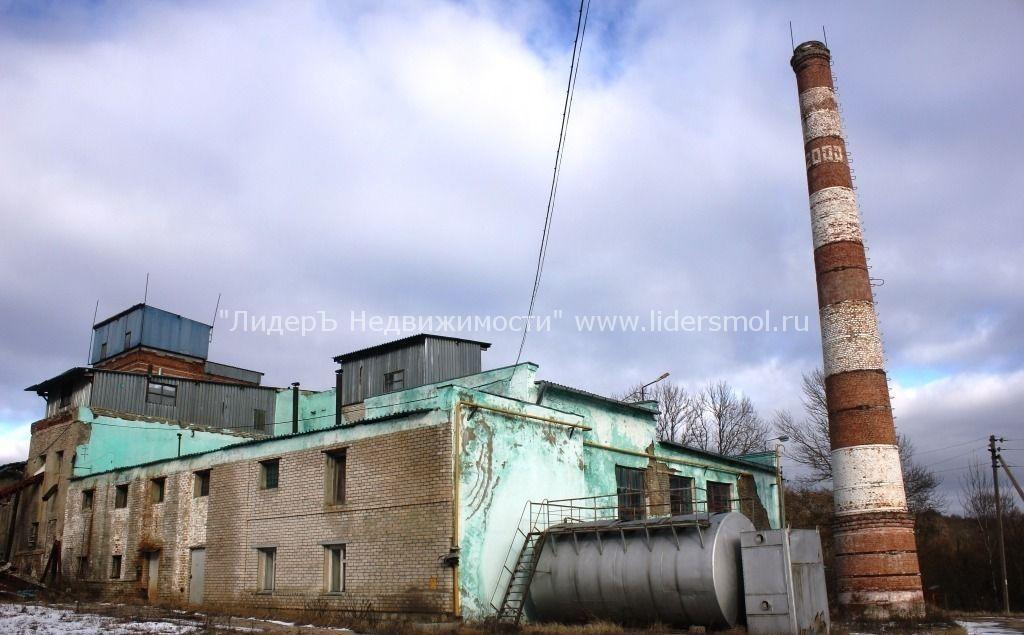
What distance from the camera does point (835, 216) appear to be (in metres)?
23.7

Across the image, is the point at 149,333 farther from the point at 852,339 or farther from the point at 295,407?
the point at 852,339

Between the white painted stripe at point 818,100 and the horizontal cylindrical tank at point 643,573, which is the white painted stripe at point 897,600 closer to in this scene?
the horizontal cylindrical tank at point 643,573

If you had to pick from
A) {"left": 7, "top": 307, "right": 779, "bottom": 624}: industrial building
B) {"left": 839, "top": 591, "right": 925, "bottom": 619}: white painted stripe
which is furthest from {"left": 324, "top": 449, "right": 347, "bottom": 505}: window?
{"left": 839, "top": 591, "right": 925, "bottom": 619}: white painted stripe

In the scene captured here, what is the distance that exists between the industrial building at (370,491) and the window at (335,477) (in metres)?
0.04

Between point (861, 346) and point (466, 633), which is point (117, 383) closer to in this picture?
point (466, 633)

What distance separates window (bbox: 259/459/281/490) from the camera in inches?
830

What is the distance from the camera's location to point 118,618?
17.0 m

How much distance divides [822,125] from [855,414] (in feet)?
29.7

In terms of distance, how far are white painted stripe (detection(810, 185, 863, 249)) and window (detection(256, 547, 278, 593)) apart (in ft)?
58.1

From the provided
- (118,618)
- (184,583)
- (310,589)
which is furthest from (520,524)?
(184,583)

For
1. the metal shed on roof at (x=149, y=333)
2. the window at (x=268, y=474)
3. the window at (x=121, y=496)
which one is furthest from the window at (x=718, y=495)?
the metal shed on roof at (x=149, y=333)

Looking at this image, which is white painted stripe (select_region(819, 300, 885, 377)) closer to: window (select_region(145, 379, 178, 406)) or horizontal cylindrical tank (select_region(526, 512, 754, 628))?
horizontal cylindrical tank (select_region(526, 512, 754, 628))

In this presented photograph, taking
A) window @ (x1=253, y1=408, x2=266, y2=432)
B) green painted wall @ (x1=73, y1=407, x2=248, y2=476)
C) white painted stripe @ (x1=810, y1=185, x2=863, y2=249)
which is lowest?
green painted wall @ (x1=73, y1=407, x2=248, y2=476)

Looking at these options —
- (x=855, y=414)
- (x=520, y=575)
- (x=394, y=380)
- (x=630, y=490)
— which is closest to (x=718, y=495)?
(x=630, y=490)
